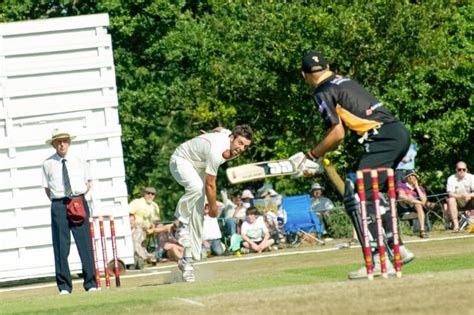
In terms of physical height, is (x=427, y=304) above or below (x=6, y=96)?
below

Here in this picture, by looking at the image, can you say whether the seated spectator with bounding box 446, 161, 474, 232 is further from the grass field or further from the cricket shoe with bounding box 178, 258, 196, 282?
the cricket shoe with bounding box 178, 258, 196, 282

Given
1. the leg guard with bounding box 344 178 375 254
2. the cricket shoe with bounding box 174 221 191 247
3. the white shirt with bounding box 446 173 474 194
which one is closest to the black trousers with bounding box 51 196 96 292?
the cricket shoe with bounding box 174 221 191 247

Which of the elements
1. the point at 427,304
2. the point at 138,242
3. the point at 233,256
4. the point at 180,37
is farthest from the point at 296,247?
the point at 427,304

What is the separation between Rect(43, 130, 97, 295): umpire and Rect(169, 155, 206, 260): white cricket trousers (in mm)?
1653

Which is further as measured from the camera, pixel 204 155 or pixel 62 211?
pixel 62 211

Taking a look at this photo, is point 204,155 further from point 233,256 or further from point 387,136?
point 233,256

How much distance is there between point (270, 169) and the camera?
14.6 m

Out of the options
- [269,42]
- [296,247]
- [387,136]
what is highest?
[269,42]

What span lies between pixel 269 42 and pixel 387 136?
62.7 ft

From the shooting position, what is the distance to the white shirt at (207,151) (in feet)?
53.9

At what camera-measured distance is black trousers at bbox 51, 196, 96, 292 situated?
59.0ft

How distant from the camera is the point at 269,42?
32.5 m

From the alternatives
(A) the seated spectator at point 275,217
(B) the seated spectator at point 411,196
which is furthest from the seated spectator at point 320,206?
(B) the seated spectator at point 411,196

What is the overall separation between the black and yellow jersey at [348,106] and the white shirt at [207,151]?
119 inches
